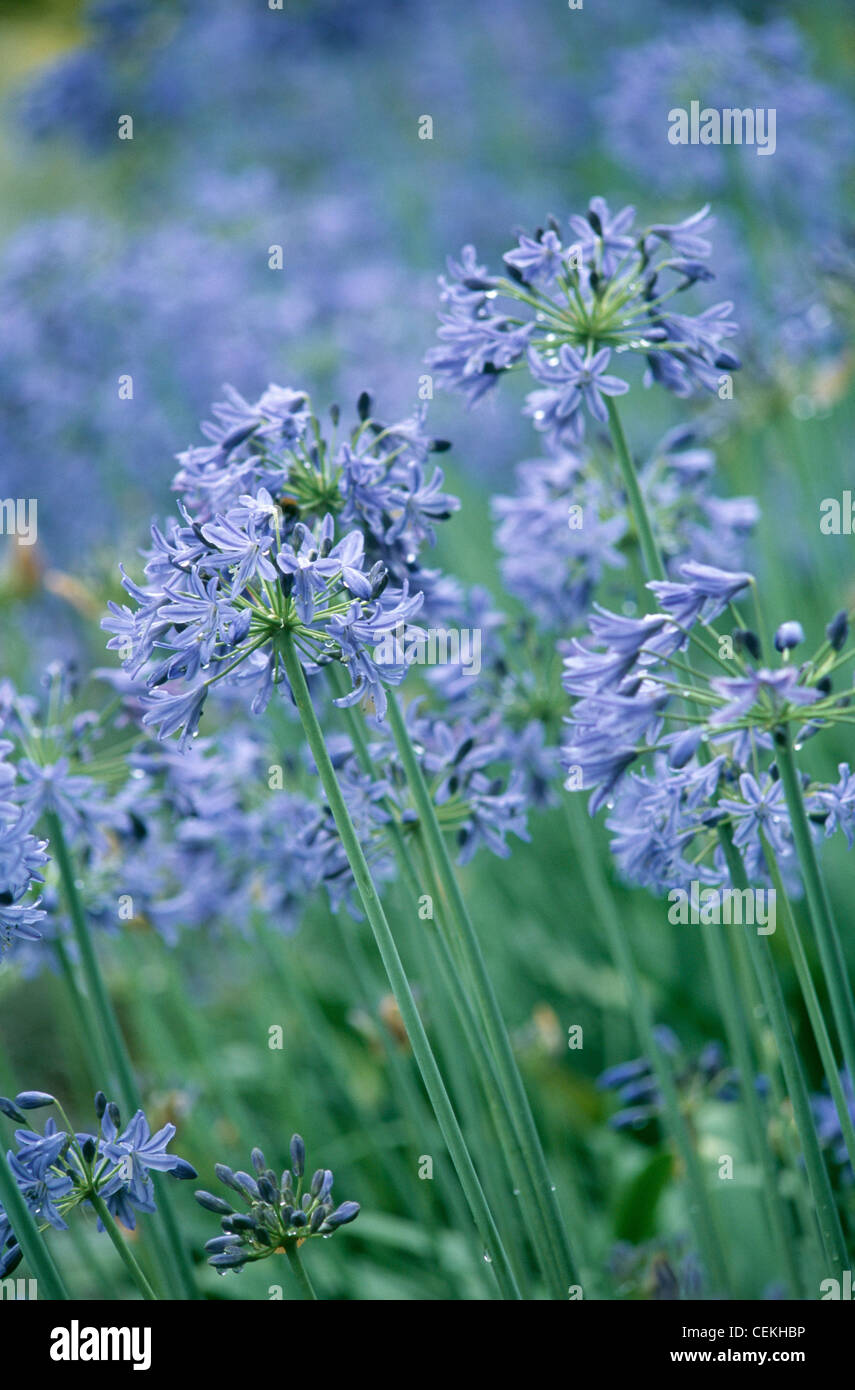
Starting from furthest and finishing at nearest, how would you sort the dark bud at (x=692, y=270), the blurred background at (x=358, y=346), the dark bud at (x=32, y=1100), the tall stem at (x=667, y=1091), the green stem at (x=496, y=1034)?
the blurred background at (x=358, y=346), the tall stem at (x=667, y=1091), the dark bud at (x=692, y=270), the green stem at (x=496, y=1034), the dark bud at (x=32, y=1100)

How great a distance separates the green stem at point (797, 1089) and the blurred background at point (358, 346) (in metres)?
0.59

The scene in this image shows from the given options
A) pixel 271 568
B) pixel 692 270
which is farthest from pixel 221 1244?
pixel 692 270

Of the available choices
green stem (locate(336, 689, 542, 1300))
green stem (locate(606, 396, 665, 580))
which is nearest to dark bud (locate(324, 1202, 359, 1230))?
green stem (locate(336, 689, 542, 1300))

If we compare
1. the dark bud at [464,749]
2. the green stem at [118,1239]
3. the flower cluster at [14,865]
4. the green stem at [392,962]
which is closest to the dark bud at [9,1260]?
the green stem at [118,1239]

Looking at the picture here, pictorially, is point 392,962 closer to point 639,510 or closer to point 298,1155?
point 298,1155

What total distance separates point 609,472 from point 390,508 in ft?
2.96

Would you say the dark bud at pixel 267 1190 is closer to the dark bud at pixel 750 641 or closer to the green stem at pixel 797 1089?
the green stem at pixel 797 1089

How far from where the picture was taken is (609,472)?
2.77m

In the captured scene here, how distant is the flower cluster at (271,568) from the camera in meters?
1.67

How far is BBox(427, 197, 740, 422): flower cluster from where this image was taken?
6.85ft

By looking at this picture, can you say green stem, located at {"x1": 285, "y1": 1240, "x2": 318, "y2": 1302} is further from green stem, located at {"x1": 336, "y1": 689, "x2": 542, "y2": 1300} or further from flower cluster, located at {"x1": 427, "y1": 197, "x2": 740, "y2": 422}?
flower cluster, located at {"x1": 427, "y1": 197, "x2": 740, "y2": 422}

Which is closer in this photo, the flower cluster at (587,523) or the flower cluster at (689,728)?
the flower cluster at (689,728)

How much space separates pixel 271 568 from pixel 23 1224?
1.11m
